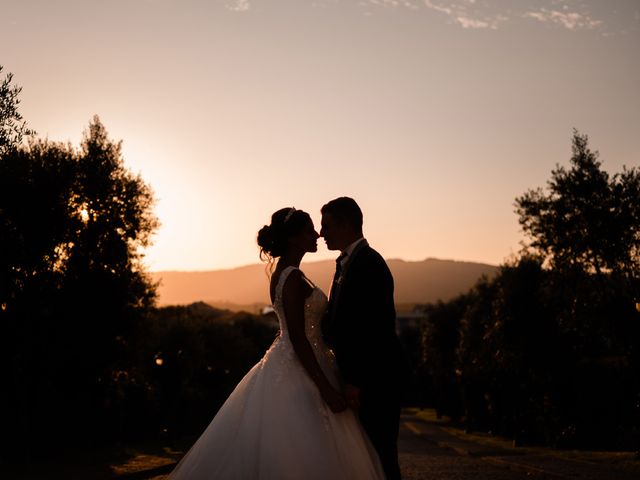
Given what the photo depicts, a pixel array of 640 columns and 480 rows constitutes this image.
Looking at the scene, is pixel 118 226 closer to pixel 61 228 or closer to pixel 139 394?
pixel 61 228

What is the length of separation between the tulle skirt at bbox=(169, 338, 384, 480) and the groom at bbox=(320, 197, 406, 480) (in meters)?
0.19

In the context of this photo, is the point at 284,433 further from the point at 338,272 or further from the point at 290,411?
the point at 338,272

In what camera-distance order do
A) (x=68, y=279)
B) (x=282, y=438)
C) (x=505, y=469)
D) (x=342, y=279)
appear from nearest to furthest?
(x=282, y=438), (x=342, y=279), (x=505, y=469), (x=68, y=279)

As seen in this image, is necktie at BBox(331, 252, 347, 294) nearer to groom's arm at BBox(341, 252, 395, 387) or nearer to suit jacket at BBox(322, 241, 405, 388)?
suit jacket at BBox(322, 241, 405, 388)

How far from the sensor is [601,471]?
58.1ft

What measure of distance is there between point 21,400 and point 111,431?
330 inches

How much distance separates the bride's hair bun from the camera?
6.95m

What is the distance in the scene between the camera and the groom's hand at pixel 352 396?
6445 mm

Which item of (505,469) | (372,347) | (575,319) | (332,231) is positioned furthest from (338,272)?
(575,319)

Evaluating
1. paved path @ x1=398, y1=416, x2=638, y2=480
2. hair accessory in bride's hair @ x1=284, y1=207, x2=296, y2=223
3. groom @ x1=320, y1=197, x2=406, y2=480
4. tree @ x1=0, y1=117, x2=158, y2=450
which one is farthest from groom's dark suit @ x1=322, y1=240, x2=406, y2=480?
tree @ x1=0, y1=117, x2=158, y2=450

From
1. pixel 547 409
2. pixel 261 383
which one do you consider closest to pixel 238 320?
pixel 547 409

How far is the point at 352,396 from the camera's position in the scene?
6.45 meters

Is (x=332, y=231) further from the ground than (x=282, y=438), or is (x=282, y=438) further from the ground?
(x=332, y=231)

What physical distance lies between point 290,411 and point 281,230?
5.33ft
